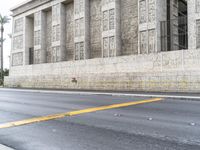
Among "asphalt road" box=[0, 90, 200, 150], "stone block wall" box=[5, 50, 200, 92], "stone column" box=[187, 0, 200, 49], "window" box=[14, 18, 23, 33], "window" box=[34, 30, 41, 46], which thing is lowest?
"asphalt road" box=[0, 90, 200, 150]

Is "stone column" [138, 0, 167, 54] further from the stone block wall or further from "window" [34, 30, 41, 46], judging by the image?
"window" [34, 30, 41, 46]

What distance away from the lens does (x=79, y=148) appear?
15.6 feet

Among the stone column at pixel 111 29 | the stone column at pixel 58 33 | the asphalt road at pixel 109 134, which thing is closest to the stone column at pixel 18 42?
the stone column at pixel 58 33

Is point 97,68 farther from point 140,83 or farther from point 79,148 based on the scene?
point 79,148

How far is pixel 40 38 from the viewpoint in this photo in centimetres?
3484

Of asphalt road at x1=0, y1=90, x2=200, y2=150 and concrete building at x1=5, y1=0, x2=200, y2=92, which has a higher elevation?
concrete building at x1=5, y1=0, x2=200, y2=92

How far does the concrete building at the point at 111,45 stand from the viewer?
61.2ft

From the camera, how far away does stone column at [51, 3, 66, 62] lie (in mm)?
31672

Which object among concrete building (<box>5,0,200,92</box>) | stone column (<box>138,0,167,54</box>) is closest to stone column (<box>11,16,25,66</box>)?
concrete building (<box>5,0,200,92</box>)

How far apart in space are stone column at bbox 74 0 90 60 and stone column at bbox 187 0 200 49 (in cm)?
1248

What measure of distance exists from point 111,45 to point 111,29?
1.62 metres

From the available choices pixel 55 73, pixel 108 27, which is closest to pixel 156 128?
pixel 108 27

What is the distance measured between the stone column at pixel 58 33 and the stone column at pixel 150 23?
12069mm

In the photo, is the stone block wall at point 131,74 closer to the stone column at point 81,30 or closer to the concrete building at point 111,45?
the concrete building at point 111,45
